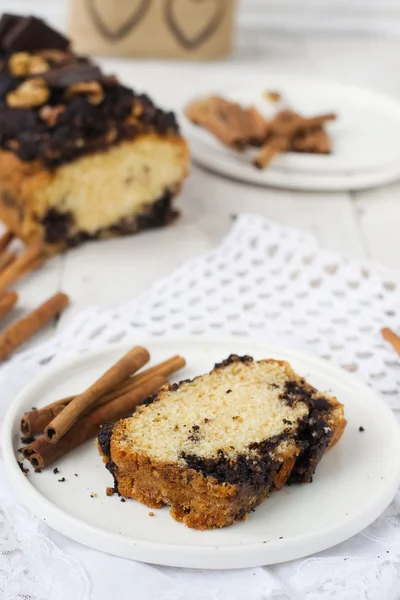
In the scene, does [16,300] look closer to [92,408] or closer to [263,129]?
[92,408]

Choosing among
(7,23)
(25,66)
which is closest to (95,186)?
(25,66)

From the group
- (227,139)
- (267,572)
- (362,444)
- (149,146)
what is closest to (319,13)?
(227,139)

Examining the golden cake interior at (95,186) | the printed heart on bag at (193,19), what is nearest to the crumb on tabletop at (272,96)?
the printed heart on bag at (193,19)

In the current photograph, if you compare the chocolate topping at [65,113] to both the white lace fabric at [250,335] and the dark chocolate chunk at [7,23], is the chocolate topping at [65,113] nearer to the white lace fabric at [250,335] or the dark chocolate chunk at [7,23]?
the dark chocolate chunk at [7,23]

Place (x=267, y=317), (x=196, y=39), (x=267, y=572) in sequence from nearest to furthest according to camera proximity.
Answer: (x=267, y=572) < (x=267, y=317) < (x=196, y=39)

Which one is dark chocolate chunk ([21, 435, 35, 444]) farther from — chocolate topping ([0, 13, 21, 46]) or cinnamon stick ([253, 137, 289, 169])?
chocolate topping ([0, 13, 21, 46])

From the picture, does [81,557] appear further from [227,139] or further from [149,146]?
[227,139]
